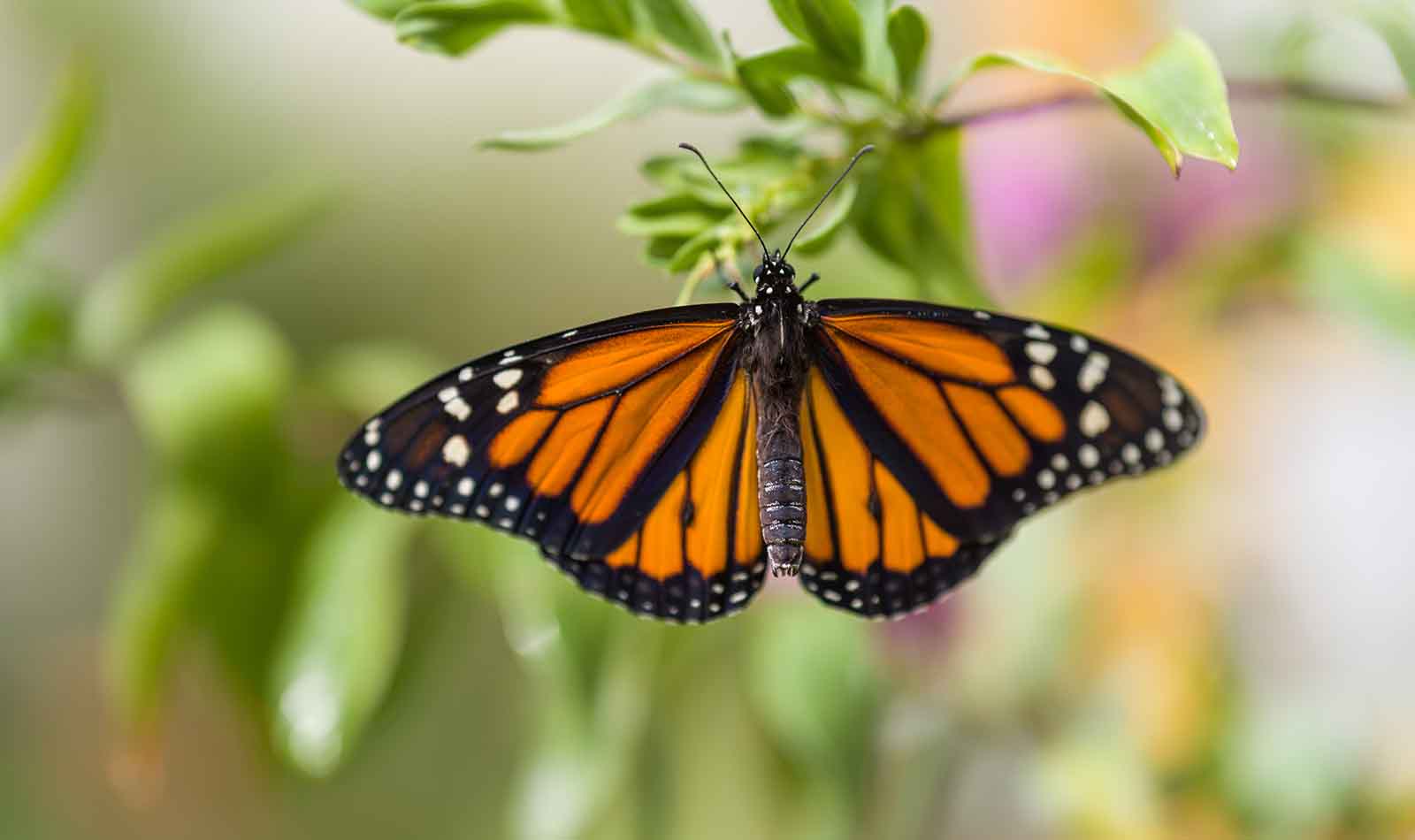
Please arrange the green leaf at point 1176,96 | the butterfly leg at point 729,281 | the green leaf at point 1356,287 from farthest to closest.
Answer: the green leaf at point 1356,287, the butterfly leg at point 729,281, the green leaf at point 1176,96

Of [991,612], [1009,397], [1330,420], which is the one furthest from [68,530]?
[1330,420]

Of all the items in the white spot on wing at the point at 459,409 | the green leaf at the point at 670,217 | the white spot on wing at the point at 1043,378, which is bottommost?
the white spot on wing at the point at 459,409

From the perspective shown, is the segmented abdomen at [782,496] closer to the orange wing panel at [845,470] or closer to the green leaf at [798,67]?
the orange wing panel at [845,470]

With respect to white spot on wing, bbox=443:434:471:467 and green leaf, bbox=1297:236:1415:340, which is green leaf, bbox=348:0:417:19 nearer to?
white spot on wing, bbox=443:434:471:467

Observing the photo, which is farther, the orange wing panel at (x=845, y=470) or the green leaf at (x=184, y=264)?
the green leaf at (x=184, y=264)

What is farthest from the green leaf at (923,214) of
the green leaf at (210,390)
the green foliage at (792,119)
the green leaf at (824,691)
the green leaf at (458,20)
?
the green leaf at (210,390)

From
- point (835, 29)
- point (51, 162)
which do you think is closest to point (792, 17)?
point (835, 29)

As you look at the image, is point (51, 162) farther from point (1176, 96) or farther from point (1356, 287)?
point (1356, 287)
